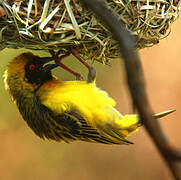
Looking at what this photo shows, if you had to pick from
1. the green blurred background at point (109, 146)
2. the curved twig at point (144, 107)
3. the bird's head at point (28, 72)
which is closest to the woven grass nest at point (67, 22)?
the bird's head at point (28, 72)

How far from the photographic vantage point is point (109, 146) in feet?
12.8

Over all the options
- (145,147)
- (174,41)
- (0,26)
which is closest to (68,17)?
(0,26)

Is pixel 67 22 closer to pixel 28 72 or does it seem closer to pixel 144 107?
pixel 28 72

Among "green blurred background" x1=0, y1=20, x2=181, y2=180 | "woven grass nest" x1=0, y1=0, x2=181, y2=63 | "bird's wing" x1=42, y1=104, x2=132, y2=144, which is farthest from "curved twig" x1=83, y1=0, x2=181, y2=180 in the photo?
"green blurred background" x1=0, y1=20, x2=181, y2=180

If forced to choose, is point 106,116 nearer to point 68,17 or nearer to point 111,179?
point 68,17

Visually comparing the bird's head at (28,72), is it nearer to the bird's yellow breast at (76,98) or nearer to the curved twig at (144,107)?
the bird's yellow breast at (76,98)

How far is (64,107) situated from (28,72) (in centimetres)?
25

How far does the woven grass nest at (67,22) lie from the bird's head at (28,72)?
10.9 inches

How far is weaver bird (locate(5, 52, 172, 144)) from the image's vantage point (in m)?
1.72

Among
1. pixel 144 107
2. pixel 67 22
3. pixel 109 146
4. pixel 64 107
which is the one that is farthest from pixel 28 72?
pixel 109 146

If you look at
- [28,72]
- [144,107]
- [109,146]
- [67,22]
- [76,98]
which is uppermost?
[144,107]

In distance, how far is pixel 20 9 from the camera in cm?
135

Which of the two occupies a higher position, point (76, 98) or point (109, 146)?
point (76, 98)

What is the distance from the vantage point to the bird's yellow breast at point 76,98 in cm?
173
